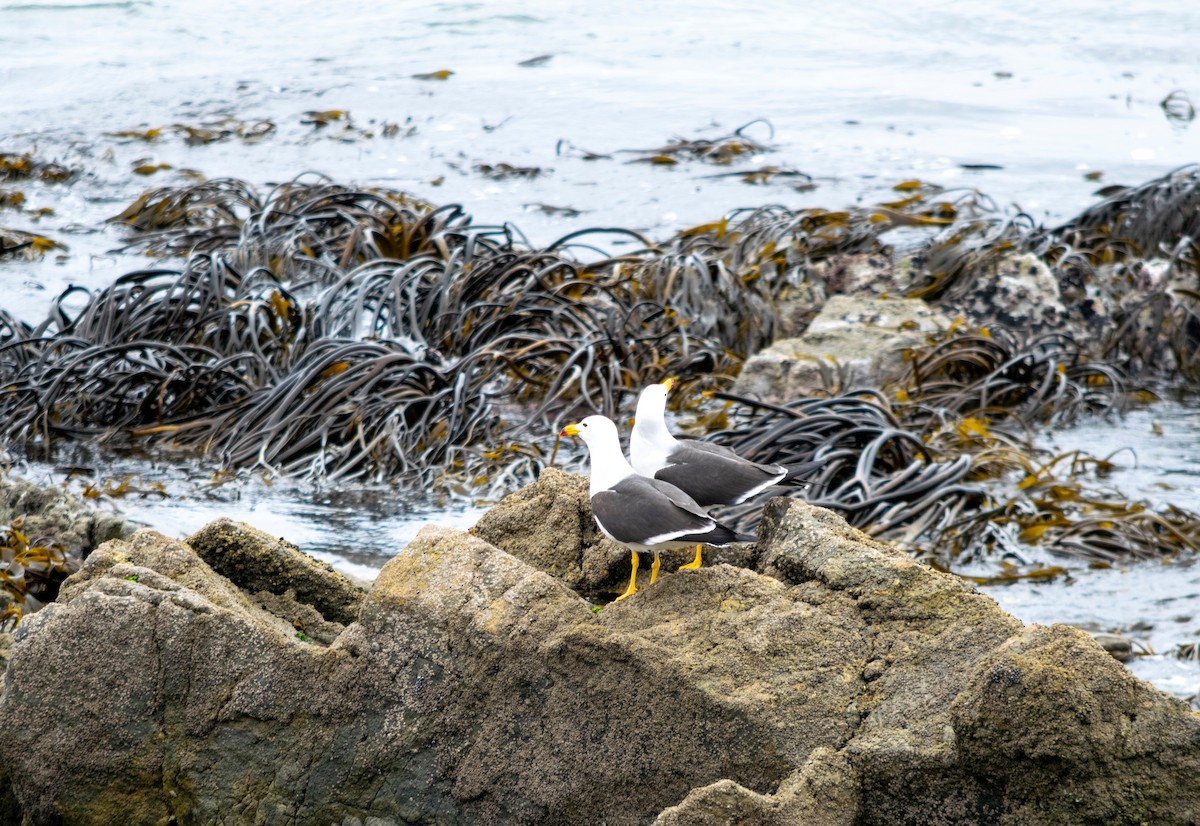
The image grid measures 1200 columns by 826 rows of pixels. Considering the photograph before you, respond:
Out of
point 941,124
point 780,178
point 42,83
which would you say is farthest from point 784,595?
point 42,83

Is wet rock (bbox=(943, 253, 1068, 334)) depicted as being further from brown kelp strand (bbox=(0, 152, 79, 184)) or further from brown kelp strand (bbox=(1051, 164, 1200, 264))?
brown kelp strand (bbox=(0, 152, 79, 184))

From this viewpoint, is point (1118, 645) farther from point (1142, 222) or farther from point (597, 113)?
point (597, 113)

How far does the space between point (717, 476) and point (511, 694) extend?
0.86 meters

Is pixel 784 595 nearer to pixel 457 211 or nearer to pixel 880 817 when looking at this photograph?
pixel 880 817

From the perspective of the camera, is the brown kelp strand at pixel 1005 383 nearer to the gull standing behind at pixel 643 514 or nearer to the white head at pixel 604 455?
the white head at pixel 604 455

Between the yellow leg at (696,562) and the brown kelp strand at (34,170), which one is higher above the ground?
the yellow leg at (696,562)

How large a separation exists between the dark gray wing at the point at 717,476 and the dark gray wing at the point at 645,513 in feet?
1.01

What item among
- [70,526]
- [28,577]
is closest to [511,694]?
[28,577]

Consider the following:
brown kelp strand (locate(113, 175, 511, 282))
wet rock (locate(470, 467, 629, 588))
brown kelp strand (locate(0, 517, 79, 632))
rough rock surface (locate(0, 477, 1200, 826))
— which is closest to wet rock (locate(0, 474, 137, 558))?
brown kelp strand (locate(0, 517, 79, 632))

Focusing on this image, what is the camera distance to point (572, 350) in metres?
7.38

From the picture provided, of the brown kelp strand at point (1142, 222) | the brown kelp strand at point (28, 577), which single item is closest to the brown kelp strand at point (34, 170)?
the brown kelp strand at point (28, 577)

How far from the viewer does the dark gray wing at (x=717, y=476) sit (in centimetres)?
362

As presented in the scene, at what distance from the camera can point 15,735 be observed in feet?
10.9

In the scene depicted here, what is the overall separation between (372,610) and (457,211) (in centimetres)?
651
